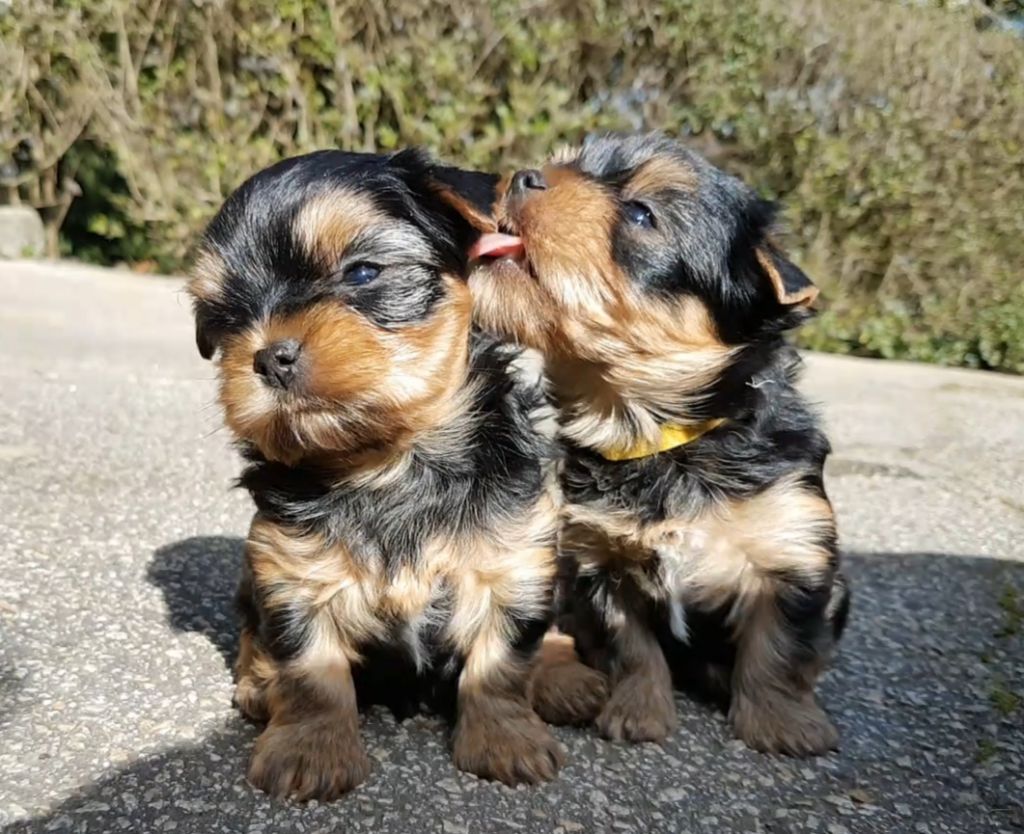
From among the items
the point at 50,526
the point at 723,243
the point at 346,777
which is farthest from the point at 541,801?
the point at 50,526

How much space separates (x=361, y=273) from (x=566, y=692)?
1.47 meters

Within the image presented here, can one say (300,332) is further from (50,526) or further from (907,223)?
(907,223)

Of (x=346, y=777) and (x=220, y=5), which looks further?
(x=220, y=5)

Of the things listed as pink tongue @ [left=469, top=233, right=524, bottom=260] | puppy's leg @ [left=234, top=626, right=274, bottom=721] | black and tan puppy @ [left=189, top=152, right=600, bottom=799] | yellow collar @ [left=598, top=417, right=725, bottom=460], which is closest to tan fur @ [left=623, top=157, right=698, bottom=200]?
pink tongue @ [left=469, top=233, right=524, bottom=260]

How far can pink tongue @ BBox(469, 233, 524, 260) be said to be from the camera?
10.0ft

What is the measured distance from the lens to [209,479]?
5.42m

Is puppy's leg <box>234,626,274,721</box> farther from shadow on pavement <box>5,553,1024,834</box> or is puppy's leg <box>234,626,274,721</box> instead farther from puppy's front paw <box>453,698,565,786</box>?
puppy's front paw <box>453,698,565,786</box>

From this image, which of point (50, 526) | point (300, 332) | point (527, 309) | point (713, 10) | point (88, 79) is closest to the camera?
point (300, 332)

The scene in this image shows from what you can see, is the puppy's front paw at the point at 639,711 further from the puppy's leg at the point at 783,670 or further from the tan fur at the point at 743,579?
the puppy's leg at the point at 783,670

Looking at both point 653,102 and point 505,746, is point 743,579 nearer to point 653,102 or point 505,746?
point 505,746

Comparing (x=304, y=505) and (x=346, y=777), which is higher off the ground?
(x=304, y=505)

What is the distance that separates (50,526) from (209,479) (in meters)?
1.14

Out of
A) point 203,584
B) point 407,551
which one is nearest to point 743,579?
point 407,551

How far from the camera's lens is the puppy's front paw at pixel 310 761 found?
2.67m
